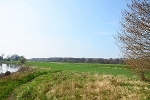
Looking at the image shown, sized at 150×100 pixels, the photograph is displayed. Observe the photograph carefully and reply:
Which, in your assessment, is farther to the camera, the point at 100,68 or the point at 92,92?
the point at 100,68

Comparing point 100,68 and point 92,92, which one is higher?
point 100,68

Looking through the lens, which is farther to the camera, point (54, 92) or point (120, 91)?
point (54, 92)

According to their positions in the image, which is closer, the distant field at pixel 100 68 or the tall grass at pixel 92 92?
the tall grass at pixel 92 92

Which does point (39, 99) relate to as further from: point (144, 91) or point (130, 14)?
point (130, 14)

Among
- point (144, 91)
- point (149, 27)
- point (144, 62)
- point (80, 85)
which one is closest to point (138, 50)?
point (144, 62)

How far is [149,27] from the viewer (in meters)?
13.4

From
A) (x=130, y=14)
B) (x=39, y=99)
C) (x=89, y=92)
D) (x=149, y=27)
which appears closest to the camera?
(x=149, y=27)

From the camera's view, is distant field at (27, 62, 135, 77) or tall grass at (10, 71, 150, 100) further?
distant field at (27, 62, 135, 77)

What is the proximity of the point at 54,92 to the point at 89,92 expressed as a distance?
9.49 feet

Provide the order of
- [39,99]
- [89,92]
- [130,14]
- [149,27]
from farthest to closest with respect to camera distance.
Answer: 1. [39,99]
2. [89,92]
3. [130,14]
4. [149,27]

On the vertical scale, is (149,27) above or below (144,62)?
above

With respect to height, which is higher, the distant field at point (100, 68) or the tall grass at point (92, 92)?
the distant field at point (100, 68)

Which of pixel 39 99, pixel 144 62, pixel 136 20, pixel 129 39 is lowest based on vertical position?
pixel 39 99

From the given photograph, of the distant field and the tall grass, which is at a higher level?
the distant field
